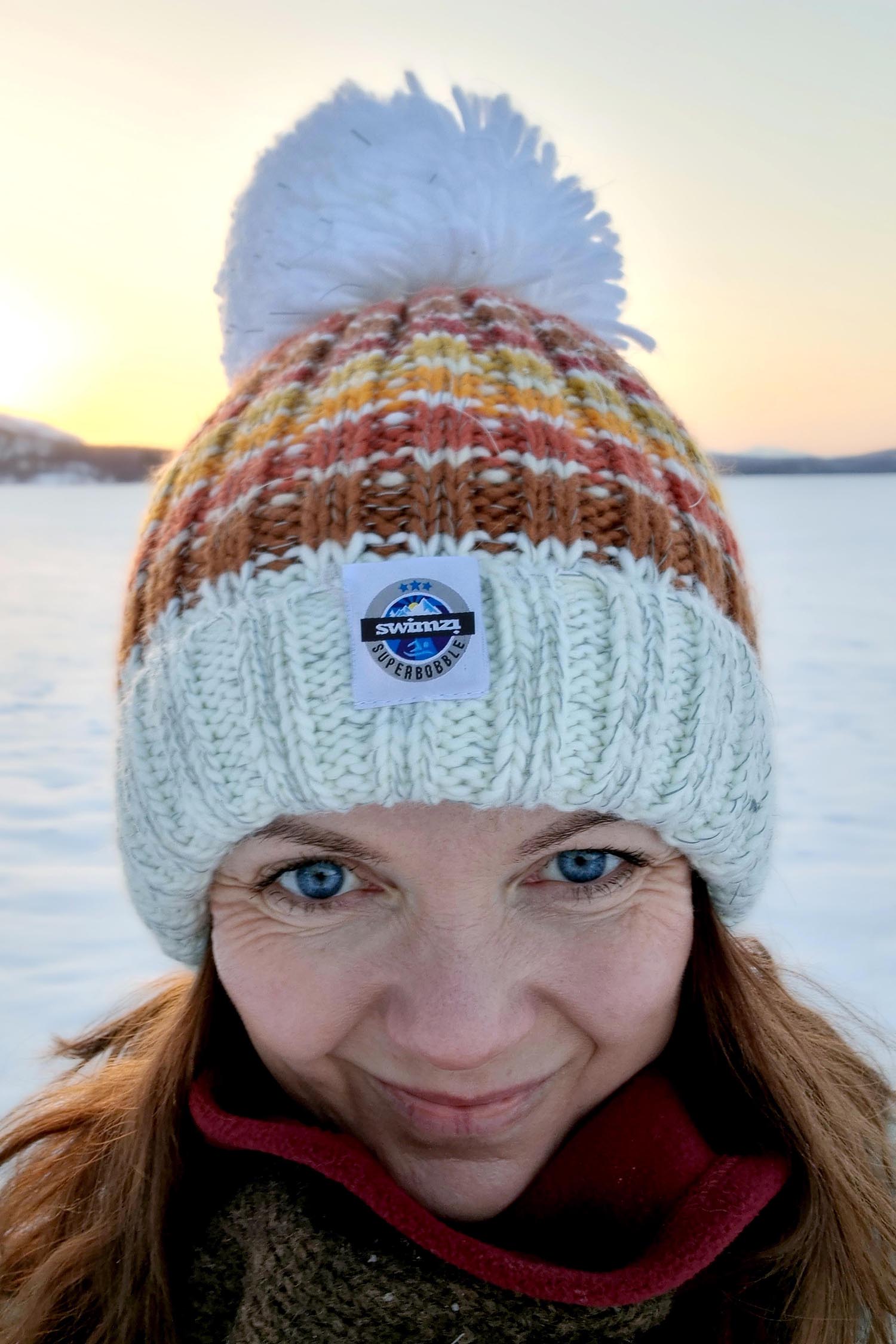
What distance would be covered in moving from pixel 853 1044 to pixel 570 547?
1.14 metres

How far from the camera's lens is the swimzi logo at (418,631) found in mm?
917

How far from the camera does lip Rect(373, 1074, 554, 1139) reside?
108cm

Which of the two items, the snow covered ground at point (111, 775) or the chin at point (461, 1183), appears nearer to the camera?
the chin at point (461, 1183)

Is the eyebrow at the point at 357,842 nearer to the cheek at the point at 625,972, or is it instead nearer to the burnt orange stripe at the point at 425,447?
the cheek at the point at 625,972

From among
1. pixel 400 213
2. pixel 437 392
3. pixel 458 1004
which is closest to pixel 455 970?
pixel 458 1004

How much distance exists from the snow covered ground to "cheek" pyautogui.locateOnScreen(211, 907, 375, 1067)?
324 mm

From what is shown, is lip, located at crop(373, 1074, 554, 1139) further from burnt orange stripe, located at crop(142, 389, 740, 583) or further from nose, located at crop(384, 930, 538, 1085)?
burnt orange stripe, located at crop(142, 389, 740, 583)

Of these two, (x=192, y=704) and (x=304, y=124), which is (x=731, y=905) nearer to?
(x=192, y=704)

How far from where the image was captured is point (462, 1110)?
1.08 meters

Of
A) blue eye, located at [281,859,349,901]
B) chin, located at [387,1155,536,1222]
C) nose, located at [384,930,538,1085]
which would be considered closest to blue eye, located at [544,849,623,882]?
nose, located at [384,930,538,1085]

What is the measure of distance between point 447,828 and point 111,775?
932 millimetres

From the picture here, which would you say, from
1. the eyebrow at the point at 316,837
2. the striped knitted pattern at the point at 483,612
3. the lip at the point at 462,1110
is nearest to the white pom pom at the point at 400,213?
the striped knitted pattern at the point at 483,612

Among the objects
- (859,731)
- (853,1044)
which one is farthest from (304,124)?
(859,731)

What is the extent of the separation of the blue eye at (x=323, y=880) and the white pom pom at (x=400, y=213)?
67 cm
